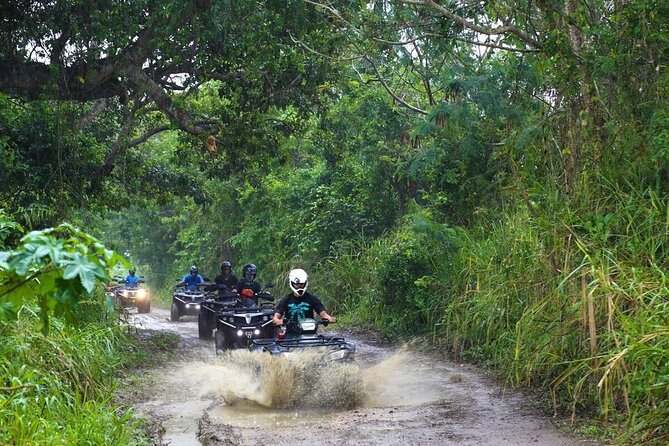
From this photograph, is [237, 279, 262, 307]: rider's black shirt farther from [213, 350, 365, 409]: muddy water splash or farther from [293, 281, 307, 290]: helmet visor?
[213, 350, 365, 409]: muddy water splash

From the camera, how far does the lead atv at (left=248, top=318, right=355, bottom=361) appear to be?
10312mm

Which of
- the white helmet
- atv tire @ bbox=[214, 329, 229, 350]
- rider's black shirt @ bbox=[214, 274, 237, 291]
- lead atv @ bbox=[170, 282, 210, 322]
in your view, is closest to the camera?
the white helmet

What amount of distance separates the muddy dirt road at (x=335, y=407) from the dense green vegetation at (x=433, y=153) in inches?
23.8

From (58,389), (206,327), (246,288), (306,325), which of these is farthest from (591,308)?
(206,327)

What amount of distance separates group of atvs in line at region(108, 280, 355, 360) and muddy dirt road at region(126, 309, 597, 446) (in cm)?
30

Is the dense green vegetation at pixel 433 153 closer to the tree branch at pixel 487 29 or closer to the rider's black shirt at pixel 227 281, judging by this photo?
the tree branch at pixel 487 29

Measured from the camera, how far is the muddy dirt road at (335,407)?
851 cm

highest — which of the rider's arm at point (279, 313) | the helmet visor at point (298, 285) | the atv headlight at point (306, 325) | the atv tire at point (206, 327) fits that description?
the helmet visor at point (298, 285)

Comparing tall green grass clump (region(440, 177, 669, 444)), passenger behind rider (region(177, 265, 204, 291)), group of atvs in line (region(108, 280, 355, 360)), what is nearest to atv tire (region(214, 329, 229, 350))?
group of atvs in line (region(108, 280, 355, 360))

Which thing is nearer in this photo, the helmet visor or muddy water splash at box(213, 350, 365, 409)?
muddy water splash at box(213, 350, 365, 409)

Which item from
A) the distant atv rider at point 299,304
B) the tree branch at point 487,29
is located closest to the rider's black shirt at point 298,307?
the distant atv rider at point 299,304

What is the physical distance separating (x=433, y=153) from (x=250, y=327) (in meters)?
5.10

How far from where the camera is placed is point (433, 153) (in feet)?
54.7

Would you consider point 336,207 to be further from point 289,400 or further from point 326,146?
point 289,400
